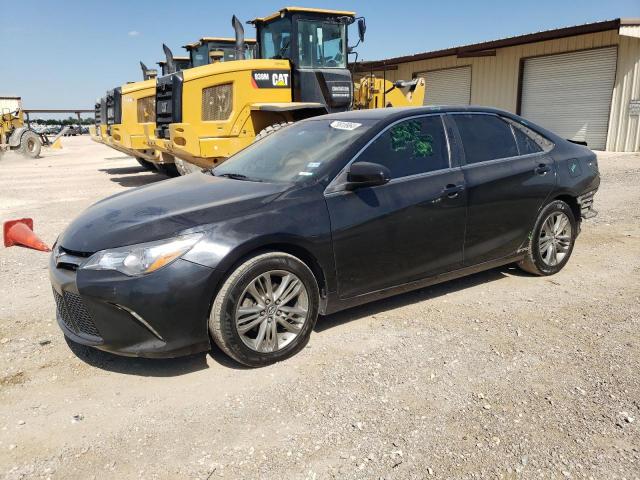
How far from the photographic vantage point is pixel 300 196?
136 inches

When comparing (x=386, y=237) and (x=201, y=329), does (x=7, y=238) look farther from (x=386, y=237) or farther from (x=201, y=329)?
(x=386, y=237)

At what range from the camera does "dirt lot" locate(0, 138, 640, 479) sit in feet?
8.09

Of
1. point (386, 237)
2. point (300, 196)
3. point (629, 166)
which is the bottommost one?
point (629, 166)

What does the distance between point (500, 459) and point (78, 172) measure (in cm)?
1594

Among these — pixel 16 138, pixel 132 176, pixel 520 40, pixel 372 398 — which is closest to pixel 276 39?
pixel 132 176

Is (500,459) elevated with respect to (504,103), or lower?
lower

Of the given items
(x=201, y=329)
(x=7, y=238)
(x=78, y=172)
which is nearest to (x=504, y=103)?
(x=78, y=172)

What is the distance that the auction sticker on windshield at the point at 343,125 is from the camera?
4.02m

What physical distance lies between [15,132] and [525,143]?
21868 millimetres

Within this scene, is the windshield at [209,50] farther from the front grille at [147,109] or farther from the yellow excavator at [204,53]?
the front grille at [147,109]

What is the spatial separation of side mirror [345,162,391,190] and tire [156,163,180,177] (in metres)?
10.6

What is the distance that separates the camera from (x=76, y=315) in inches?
124

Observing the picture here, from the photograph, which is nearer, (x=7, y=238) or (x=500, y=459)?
(x=500, y=459)

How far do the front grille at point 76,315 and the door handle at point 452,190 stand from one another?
2.59 metres
